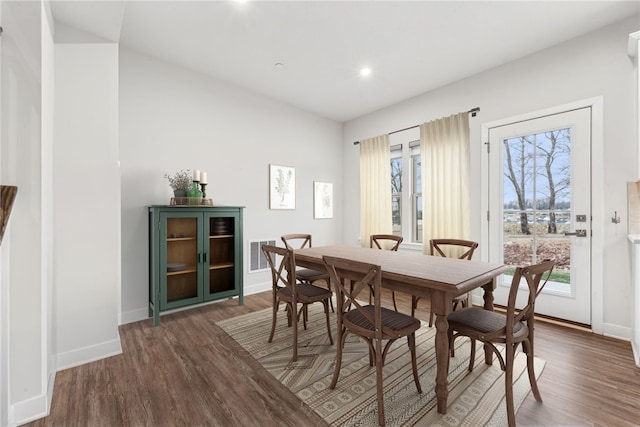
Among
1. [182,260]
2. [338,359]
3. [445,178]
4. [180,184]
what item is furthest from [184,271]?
[445,178]

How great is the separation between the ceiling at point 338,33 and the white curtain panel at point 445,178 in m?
0.63

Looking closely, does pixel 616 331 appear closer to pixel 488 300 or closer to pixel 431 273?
pixel 488 300

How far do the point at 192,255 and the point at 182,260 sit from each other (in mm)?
115

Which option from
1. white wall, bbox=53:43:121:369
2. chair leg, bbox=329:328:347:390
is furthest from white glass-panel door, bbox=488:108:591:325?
white wall, bbox=53:43:121:369


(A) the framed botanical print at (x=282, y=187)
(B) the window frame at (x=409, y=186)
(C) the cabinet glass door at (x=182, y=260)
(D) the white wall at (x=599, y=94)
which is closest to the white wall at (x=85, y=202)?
(C) the cabinet glass door at (x=182, y=260)

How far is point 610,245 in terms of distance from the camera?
8.19ft

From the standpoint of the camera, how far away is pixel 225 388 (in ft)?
5.85

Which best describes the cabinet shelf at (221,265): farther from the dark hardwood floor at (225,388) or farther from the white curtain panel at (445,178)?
the white curtain panel at (445,178)

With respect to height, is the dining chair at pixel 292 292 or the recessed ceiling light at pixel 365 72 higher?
the recessed ceiling light at pixel 365 72

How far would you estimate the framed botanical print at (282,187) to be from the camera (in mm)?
4106

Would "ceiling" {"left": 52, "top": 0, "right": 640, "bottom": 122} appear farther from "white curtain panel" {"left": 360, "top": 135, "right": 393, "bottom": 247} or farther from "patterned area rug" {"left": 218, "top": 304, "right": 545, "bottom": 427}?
"patterned area rug" {"left": 218, "top": 304, "right": 545, "bottom": 427}

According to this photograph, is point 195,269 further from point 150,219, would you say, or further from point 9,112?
point 9,112

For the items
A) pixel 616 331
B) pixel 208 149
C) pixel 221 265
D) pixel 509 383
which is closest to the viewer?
pixel 509 383

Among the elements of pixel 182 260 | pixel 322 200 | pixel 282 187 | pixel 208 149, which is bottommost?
A: pixel 182 260
